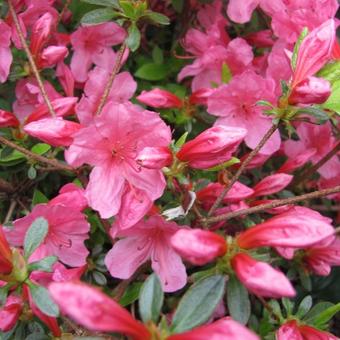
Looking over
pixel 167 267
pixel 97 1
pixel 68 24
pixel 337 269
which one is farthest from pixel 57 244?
pixel 337 269

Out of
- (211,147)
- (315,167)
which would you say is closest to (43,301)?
(211,147)

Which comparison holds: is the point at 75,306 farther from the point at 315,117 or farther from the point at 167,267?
the point at 315,117

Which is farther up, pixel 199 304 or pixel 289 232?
pixel 289 232

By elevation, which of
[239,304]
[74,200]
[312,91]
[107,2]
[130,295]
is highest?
[312,91]

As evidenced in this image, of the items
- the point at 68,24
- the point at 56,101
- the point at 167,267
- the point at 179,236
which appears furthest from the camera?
the point at 68,24

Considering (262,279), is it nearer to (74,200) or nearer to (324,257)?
(74,200)

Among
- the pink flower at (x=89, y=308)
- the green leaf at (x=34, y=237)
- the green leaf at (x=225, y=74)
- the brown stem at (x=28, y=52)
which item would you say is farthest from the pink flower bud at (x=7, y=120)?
the pink flower at (x=89, y=308)

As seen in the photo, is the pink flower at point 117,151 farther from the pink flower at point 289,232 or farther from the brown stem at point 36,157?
the pink flower at point 289,232
